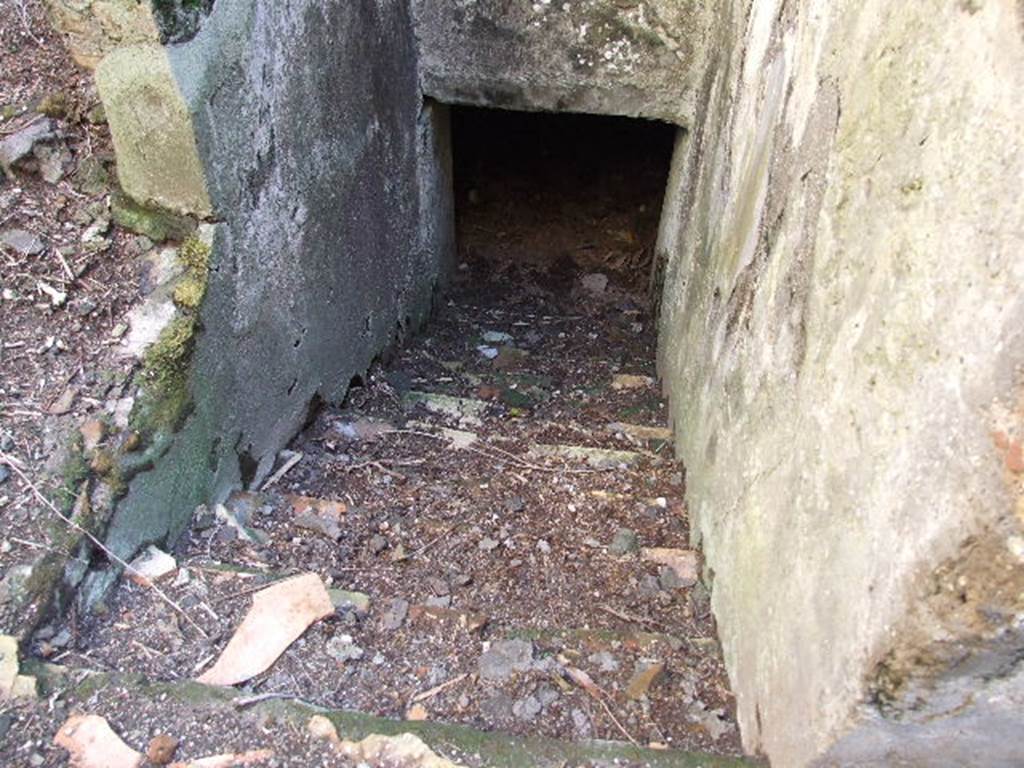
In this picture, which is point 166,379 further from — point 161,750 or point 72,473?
point 161,750

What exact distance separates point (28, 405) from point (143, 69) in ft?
2.64

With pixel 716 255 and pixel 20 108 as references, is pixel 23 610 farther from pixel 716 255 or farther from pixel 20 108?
pixel 716 255

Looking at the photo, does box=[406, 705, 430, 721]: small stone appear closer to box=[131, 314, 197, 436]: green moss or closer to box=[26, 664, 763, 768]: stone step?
box=[26, 664, 763, 768]: stone step

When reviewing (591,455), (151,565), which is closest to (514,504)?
(591,455)

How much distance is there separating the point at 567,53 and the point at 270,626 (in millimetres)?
2726

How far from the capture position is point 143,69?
73.7 inches

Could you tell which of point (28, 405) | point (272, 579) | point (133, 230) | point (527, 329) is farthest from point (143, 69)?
point (527, 329)

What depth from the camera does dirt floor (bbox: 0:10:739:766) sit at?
164 centimetres

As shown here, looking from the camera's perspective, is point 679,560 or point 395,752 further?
point 679,560

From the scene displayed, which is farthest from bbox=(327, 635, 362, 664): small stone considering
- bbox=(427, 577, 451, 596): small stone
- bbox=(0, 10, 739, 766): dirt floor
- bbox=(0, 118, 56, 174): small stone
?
bbox=(0, 118, 56, 174): small stone

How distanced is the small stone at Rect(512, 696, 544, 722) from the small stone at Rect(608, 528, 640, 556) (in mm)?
704

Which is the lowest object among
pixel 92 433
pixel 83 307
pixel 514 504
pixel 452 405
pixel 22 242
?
pixel 452 405

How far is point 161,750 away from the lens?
139cm

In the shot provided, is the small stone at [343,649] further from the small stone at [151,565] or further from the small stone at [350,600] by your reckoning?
the small stone at [151,565]
